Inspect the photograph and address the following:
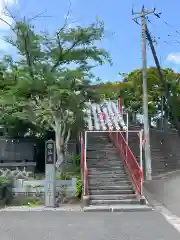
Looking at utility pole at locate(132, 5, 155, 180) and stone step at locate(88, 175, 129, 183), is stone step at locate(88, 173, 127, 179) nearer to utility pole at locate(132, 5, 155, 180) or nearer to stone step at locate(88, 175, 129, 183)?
stone step at locate(88, 175, 129, 183)

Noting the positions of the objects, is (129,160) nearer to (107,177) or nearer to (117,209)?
(107,177)

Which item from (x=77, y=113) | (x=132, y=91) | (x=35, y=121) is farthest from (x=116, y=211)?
(x=132, y=91)

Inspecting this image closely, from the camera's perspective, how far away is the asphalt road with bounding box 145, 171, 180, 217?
12.8 metres

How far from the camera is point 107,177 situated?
17.1 m

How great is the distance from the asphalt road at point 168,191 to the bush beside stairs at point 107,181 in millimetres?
940

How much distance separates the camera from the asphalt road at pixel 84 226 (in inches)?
358

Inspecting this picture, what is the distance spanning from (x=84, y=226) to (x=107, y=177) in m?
6.64

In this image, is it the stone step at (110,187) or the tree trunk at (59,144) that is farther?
the tree trunk at (59,144)

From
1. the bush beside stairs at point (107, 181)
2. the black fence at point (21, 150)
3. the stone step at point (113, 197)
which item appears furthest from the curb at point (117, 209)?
the black fence at point (21, 150)

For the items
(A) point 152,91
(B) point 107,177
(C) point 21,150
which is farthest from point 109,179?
(A) point 152,91

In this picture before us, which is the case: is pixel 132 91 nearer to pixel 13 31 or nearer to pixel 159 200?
pixel 13 31

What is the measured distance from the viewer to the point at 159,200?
609 inches

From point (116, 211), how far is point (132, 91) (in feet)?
77.7

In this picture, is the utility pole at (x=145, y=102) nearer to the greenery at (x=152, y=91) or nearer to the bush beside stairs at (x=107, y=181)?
the bush beside stairs at (x=107, y=181)
